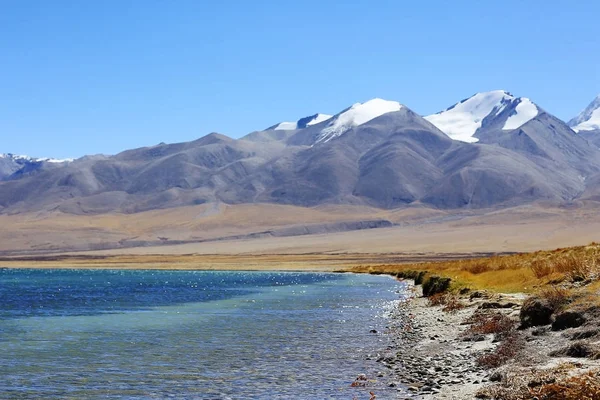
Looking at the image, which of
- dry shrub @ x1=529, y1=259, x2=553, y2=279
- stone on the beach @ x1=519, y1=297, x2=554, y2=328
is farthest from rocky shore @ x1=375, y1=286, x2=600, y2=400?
dry shrub @ x1=529, y1=259, x2=553, y2=279

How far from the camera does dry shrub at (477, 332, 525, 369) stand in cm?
2122

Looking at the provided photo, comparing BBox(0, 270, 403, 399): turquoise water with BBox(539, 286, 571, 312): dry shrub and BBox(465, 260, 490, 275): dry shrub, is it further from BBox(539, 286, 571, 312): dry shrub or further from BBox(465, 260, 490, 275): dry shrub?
BBox(465, 260, 490, 275): dry shrub

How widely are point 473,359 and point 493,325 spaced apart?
503cm

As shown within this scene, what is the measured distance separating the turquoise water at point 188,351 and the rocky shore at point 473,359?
3.57ft

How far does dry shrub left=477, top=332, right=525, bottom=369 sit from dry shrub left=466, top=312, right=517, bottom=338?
8.27 ft

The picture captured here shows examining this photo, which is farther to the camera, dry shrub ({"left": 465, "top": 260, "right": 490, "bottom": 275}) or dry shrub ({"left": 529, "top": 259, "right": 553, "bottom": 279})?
dry shrub ({"left": 465, "top": 260, "right": 490, "bottom": 275})

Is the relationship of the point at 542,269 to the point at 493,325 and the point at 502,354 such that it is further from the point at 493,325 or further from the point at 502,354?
the point at 502,354

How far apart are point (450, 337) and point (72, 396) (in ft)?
50.5

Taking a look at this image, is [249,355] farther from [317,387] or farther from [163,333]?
[163,333]

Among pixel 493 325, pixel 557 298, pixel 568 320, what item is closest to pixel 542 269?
pixel 493 325

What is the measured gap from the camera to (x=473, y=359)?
23.3 m

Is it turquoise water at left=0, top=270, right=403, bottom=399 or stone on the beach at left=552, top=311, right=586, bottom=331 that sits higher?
stone on the beach at left=552, top=311, right=586, bottom=331

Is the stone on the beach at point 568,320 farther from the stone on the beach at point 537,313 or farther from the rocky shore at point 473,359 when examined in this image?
the stone on the beach at point 537,313

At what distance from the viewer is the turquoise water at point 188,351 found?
2155 cm
